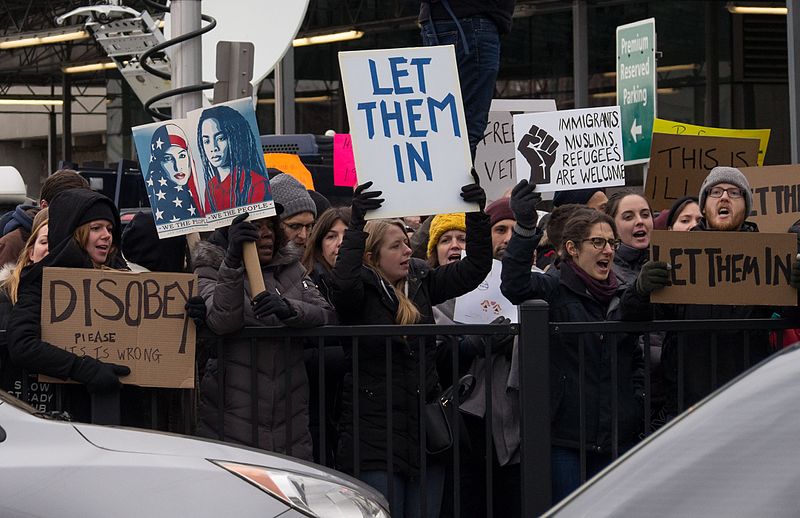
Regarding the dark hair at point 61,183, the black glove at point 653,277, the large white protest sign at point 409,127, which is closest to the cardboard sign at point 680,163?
the large white protest sign at point 409,127

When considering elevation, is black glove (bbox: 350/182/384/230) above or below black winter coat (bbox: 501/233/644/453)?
above

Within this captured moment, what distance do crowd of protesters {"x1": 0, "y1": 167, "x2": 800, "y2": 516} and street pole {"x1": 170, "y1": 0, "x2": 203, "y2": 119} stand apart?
618 millimetres

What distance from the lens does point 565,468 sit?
5348 mm

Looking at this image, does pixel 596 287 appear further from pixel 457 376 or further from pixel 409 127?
pixel 409 127

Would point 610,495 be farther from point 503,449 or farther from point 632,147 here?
point 632,147

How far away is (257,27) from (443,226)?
1.33 m

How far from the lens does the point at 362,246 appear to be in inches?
205

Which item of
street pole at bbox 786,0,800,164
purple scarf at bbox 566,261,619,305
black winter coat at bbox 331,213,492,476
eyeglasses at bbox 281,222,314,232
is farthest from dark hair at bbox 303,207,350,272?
street pole at bbox 786,0,800,164

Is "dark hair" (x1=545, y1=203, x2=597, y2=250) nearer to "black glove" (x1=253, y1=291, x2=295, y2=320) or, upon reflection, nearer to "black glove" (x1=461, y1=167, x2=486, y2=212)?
"black glove" (x1=461, y1=167, x2=486, y2=212)

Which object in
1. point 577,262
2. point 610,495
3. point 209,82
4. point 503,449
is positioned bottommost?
point 503,449

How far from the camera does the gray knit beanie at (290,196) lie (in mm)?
6273

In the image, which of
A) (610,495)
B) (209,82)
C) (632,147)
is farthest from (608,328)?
(632,147)

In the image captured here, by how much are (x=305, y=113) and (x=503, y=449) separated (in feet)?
65.1

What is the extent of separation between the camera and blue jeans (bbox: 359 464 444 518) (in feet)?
17.3
